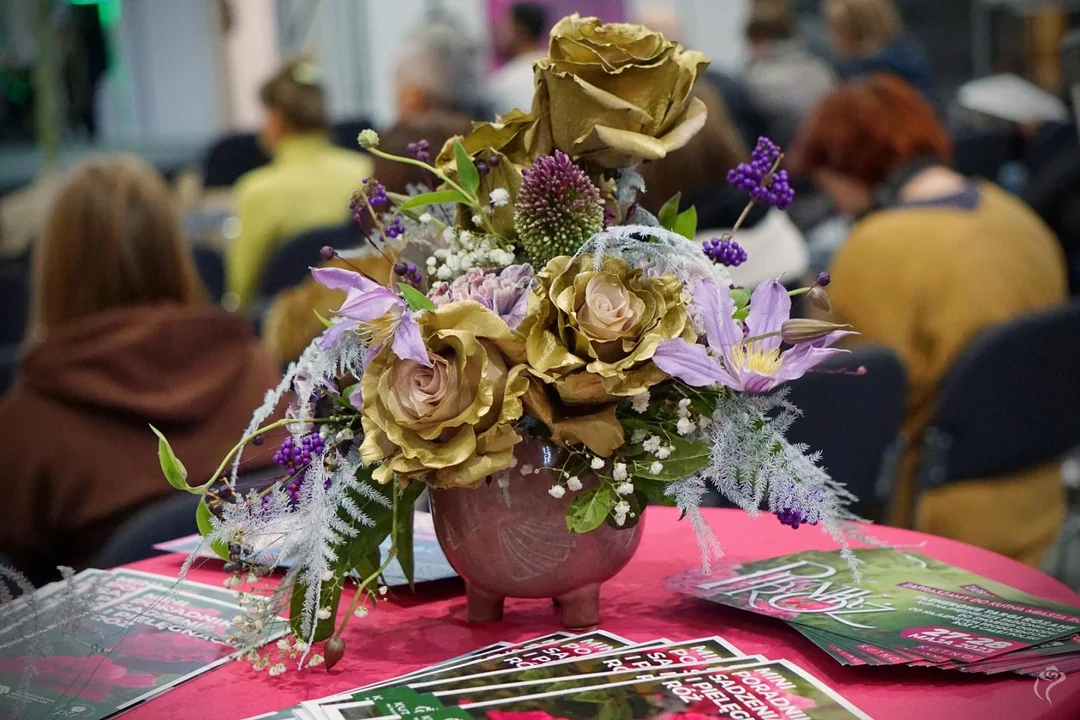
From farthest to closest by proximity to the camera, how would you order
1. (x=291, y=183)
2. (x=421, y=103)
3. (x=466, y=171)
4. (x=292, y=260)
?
(x=421, y=103) < (x=291, y=183) < (x=292, y=260) < (x=466, y=171)

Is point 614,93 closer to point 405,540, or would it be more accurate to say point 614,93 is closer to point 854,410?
point 405,540

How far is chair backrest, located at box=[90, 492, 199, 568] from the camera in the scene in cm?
157

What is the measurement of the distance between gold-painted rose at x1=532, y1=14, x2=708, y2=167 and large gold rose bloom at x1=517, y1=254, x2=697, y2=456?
0.14 meters

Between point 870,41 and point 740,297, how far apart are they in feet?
15.6

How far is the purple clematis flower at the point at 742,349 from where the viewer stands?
1022 millimetres

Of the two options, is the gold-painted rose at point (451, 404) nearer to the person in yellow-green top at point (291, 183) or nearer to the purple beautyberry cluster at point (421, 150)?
the purple beautyberry cluster at point (421, 150)

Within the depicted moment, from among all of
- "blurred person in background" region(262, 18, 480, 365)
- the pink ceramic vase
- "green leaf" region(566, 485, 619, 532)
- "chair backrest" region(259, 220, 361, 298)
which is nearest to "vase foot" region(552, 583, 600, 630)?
the pink ceramic vase

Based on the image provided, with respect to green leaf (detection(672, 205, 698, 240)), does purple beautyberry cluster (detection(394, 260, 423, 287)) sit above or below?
below

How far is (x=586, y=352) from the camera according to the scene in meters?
1.03

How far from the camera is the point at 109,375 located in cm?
207

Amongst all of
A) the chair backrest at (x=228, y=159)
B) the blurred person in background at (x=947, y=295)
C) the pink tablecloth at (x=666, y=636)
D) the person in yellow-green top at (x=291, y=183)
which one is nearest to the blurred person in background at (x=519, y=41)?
the person in yellow-green top at (x=291, y=183)

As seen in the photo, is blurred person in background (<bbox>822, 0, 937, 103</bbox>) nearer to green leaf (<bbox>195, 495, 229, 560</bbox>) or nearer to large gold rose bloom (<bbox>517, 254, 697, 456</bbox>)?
large gold rose bloom (<bbox>517, 254, 697, 456</bbox>)

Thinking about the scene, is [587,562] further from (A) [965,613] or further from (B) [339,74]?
(B) [339,74]

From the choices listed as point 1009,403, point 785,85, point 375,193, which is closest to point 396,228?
point 375,193
